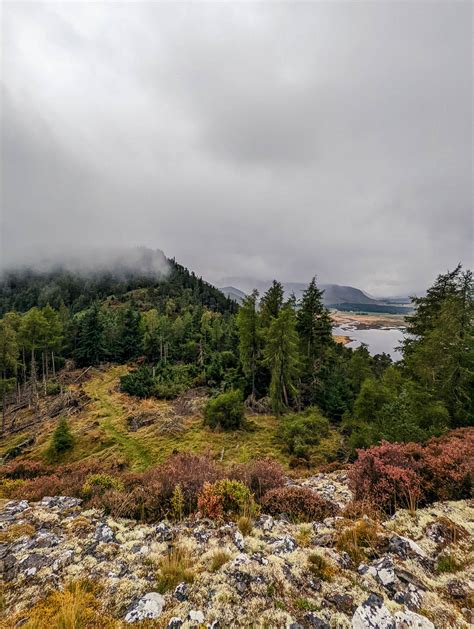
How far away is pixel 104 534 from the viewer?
590 cm

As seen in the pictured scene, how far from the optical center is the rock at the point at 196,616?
11.9 feet

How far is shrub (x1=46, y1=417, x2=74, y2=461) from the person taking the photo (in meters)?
20.2

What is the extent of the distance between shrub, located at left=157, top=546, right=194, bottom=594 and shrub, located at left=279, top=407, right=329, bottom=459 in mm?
15188

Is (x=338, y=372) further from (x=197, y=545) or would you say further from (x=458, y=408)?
(x=197, y=545)

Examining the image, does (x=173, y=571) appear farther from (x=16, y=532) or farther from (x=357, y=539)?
(x=16, y=532)

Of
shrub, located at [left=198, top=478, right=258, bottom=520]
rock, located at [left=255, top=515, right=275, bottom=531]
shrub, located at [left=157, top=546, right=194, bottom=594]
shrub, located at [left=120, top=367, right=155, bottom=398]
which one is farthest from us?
shrub, located at [left=120, top=367, right=155, bottom=398]

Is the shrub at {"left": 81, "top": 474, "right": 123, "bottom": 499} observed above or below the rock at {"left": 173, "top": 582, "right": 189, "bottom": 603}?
below

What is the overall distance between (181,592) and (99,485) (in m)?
5.67

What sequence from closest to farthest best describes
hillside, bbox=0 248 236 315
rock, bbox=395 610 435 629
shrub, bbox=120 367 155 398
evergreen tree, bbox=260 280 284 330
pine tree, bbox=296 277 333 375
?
1. rock, bbox=395 610 435 629
2. pine tree, bbox=296 277 333 375
3. evergreen tree, bbox=260 280 284 330
4. shrub, bbox=120 367 155 398
5. hillside, bbox=0 248 236 315

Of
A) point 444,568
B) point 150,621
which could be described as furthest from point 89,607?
point 444,568

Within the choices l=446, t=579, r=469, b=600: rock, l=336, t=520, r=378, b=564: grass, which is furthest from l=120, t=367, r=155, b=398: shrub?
l=446, t=579, r=469, b=600: rock

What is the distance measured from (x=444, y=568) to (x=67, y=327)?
211ft

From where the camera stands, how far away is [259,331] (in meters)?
28.6

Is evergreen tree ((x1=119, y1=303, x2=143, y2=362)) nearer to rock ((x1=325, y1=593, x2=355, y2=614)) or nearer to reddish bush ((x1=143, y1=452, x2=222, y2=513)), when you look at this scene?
reddish bush ((x1=143, y1=452, x2=222, y2=513))
